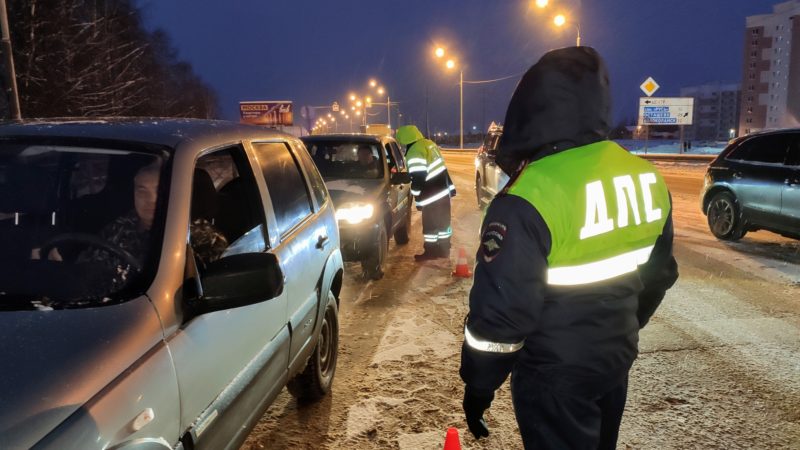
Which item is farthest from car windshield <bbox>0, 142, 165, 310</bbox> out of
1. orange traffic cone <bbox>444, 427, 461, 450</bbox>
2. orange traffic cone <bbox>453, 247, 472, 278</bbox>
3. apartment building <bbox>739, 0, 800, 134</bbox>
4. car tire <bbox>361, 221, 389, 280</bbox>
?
apartment building <bbox>739, 0, 800, 134</bbox>

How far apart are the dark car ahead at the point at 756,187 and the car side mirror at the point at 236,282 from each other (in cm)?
803

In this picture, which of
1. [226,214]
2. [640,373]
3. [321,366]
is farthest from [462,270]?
[226,214]

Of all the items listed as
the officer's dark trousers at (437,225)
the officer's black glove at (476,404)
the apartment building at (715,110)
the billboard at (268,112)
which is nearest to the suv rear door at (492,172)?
the officer's dark trousers at (437,225)

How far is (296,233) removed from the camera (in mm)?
3461

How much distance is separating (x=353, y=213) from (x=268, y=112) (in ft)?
109

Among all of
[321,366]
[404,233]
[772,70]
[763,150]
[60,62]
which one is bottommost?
[404,233]

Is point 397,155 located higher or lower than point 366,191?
higher

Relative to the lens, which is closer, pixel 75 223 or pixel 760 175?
pixel 75 223

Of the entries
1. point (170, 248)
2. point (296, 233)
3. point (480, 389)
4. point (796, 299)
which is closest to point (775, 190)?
point (796, 299)

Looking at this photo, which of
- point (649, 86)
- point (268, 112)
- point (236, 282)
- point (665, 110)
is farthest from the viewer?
point (665, 110)

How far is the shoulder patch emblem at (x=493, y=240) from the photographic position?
6.17ft

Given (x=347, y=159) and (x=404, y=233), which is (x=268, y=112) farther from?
(x=347, y=159)

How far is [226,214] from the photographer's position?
3361 millimetres

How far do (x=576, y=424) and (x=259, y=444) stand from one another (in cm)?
211
